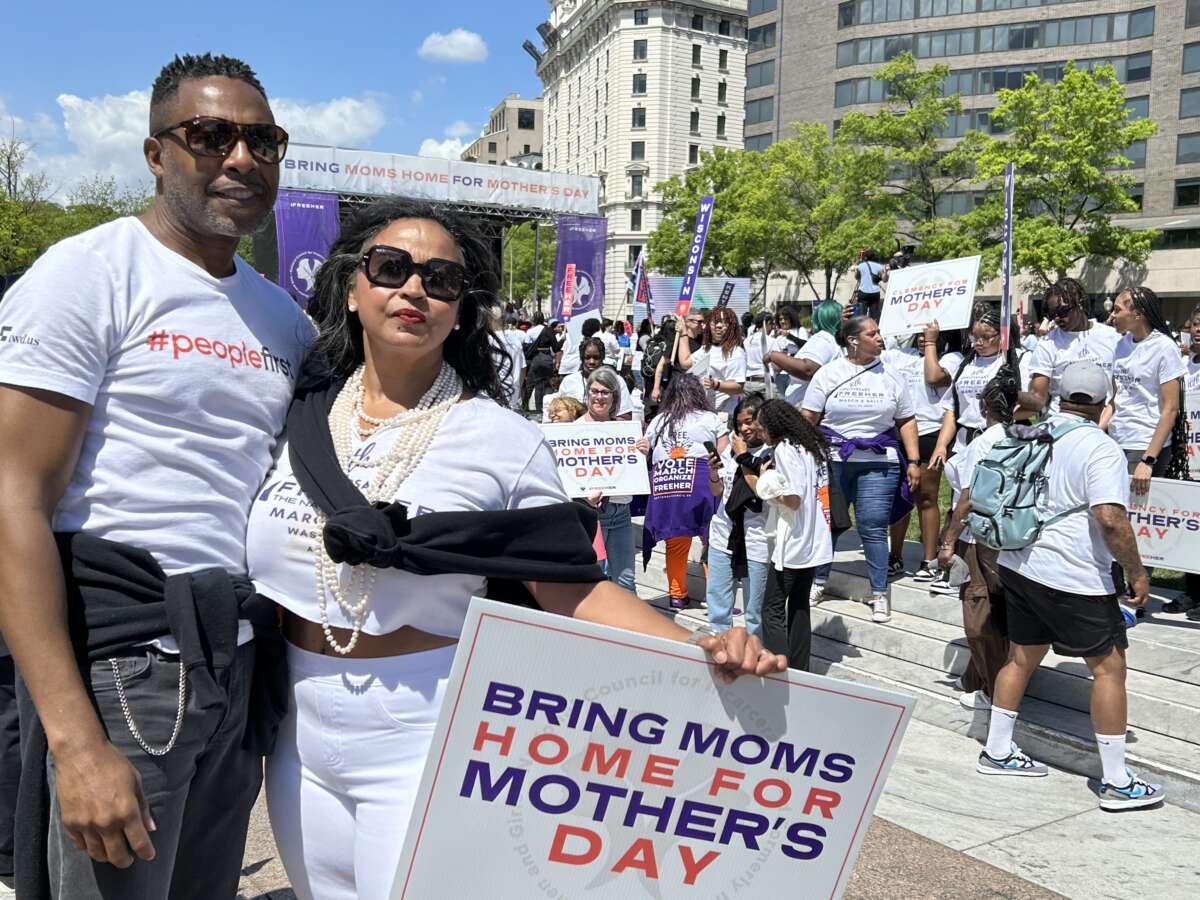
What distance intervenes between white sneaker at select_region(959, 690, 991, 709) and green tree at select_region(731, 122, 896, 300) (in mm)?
43855

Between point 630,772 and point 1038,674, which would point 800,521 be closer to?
point 1038,674

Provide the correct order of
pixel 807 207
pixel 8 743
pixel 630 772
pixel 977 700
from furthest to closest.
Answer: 1. pixel 807 207
2. pixel 977 700
3. pixel 8 743
4. pixel 630 772

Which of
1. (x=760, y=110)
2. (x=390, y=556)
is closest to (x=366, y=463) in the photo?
(x=390, y=556)

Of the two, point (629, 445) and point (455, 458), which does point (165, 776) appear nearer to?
point (455, 458)

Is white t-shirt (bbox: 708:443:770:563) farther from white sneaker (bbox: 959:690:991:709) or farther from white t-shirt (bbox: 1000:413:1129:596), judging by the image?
white t-shirt (bbox: 1000:413:1129:596)

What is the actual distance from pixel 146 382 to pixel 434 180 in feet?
71.7

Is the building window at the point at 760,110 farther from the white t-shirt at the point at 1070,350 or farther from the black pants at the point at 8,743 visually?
→ the black pants at the point at 8,743

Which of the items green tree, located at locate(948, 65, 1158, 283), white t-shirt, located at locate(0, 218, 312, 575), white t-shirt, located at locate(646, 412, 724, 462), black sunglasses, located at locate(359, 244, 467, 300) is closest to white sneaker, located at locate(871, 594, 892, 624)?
white t-shirt, located at locate(646, 412, 724, 462)

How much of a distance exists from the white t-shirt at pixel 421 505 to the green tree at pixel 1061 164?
40026mm

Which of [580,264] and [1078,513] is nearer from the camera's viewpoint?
[1078,513]

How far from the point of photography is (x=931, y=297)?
8727 mm

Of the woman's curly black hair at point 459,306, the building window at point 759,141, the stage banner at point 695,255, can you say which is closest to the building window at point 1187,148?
the building window at point 759,141

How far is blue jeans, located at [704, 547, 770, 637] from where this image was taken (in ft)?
20.6

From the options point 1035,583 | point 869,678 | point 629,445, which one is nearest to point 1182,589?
point 869,678
